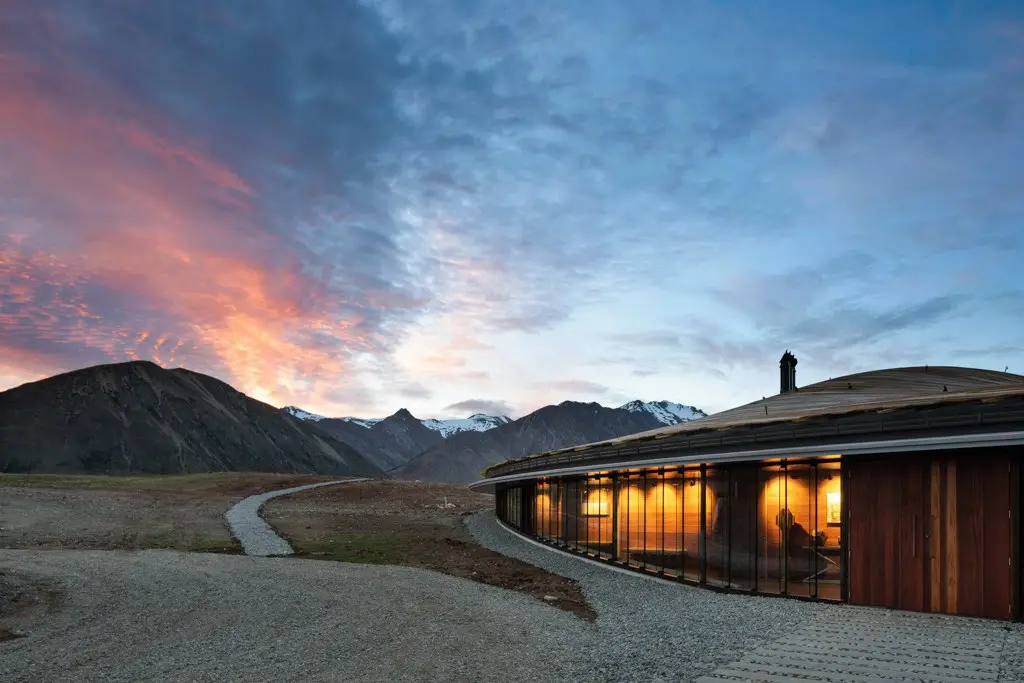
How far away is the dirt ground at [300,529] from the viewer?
2453cm

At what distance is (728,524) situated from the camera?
19.7 metres

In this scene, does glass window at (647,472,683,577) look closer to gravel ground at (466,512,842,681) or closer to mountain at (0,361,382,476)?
gravel ground at (466,512,842,681)

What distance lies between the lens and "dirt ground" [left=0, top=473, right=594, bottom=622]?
2453 centimetres

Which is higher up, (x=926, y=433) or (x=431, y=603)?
(x=926, y=433)

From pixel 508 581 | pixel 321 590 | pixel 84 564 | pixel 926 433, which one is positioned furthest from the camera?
pixel 508 581

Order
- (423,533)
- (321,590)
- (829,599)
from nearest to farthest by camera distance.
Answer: (829,599) < (321,590) < (423,533)

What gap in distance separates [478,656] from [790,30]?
2554cm

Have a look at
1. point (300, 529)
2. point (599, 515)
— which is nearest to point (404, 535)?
point (300, 529)

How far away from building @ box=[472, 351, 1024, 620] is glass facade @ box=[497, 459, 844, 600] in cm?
4

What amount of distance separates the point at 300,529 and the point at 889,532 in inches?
1197

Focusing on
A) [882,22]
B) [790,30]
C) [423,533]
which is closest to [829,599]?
[882,22]

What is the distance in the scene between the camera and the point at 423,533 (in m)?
37.6

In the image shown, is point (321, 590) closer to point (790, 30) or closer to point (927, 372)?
point (790, 30)

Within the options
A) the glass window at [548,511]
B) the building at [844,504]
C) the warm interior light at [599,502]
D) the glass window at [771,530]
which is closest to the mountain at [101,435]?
the glass window at [548,511]
